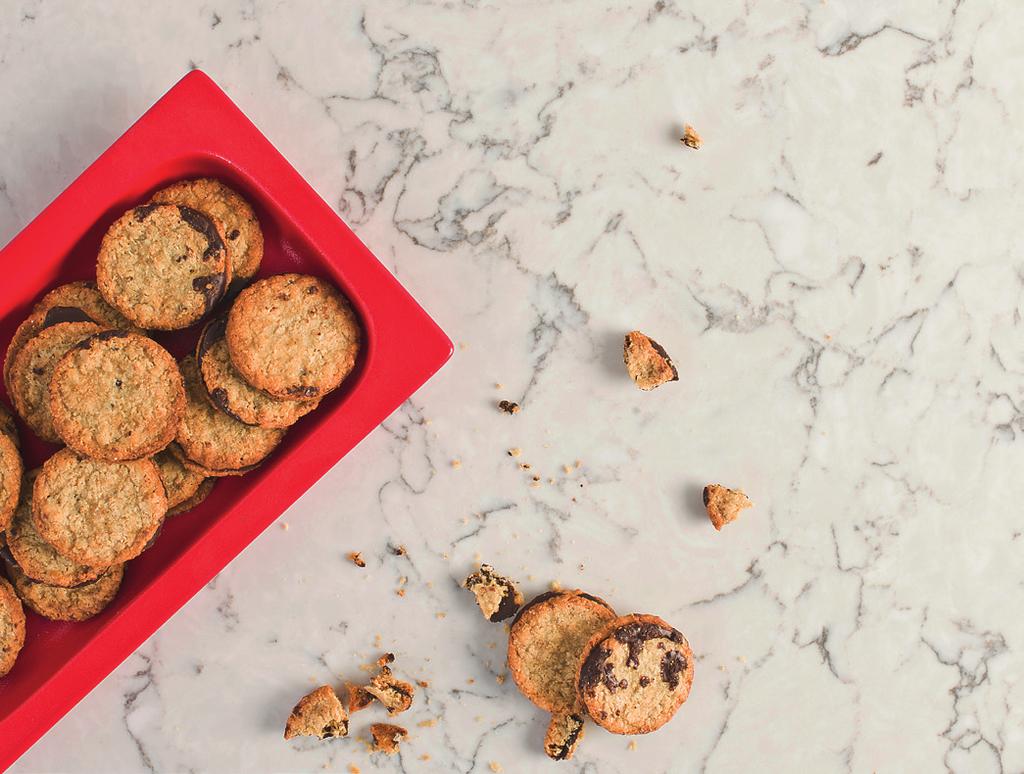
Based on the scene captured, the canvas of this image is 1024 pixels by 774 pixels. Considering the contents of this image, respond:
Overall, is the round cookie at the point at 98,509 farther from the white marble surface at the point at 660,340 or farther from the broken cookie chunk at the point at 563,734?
the broken cookie chunk at the point at 563,734

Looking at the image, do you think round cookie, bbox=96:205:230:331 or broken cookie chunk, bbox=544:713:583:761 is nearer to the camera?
round cookie, bbox=96:205:230:331

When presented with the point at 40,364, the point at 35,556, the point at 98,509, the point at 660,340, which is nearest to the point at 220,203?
the point at 40,364

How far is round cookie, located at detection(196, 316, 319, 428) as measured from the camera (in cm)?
113

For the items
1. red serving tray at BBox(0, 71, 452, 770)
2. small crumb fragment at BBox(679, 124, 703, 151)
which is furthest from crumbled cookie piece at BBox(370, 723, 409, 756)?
→ small crumb fragment at BBox(679, 124, 703, 151)

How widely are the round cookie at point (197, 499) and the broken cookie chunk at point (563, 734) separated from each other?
1.86 ft

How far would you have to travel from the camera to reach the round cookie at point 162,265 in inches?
43.2

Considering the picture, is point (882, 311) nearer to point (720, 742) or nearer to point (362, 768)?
point (720, 742)

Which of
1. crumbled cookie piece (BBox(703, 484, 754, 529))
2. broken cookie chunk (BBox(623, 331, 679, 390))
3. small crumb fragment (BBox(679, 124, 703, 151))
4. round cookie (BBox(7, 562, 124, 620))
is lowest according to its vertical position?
round cookie (BBox(7, 562, 124, 620))

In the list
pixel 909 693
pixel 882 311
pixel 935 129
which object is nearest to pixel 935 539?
pixel 909 693

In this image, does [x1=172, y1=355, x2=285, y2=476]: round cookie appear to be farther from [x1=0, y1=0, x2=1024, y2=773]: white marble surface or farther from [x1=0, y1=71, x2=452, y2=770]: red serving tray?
[x1=0, y1=0, x2=1024, y2=773]: white marble surface

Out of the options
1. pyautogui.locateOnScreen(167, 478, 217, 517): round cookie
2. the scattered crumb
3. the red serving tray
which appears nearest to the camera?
the red serving tray

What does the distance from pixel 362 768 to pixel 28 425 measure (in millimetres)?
661

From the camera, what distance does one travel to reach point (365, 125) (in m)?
1.27

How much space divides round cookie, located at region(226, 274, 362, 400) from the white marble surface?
18 cm
